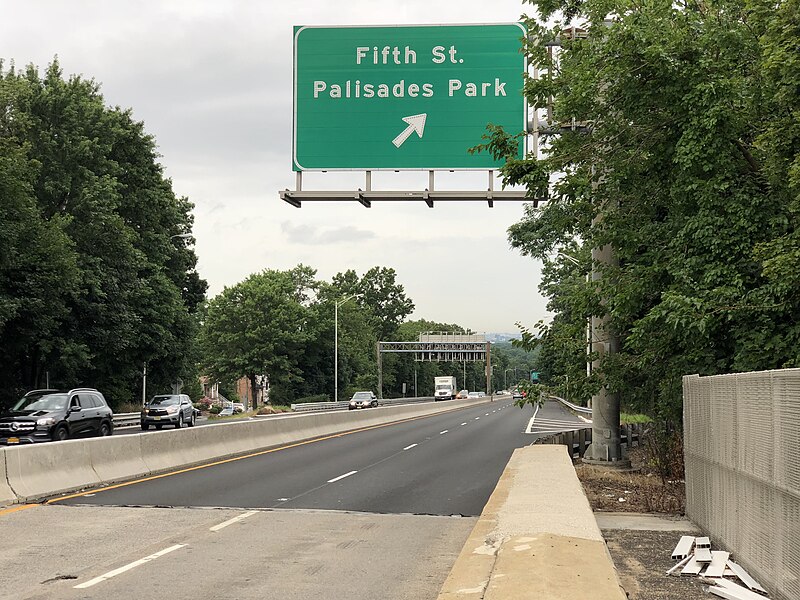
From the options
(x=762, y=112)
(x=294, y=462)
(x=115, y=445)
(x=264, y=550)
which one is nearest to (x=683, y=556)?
(x=264, y=550)

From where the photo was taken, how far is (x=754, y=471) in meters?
8.55

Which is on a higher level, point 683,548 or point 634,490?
point 683,548

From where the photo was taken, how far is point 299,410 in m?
78.0

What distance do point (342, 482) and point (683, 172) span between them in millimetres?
8463

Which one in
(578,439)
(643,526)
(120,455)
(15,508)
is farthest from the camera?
(578,439)

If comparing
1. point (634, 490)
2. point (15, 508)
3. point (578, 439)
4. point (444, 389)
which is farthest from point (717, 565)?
point (444, 389)

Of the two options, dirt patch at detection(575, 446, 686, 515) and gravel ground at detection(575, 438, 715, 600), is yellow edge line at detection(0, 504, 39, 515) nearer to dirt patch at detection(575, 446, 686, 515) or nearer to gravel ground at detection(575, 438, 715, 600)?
gravel ground at detection(575, 438, 715, 600)

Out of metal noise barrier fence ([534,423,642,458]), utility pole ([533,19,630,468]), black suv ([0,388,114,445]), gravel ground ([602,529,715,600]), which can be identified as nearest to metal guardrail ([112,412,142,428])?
black suv ([0,388,114,445])

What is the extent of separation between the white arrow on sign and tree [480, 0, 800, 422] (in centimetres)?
414

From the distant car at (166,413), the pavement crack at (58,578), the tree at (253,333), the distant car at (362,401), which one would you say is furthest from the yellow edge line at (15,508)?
the tree at (253,333)

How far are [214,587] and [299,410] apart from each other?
2770 inches

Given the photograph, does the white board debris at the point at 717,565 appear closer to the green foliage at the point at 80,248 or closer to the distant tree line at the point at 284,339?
the green foliage at the point at 80,248

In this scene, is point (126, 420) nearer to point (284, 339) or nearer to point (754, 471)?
Result: point (754, 471)

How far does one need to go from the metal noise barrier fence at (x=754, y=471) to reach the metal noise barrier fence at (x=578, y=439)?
33.0ft
